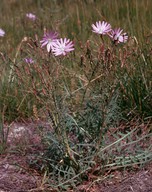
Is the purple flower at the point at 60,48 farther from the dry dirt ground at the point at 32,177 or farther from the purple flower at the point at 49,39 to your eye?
the dry dirt ground at the point at 32,177

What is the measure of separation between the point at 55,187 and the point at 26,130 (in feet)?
2.66

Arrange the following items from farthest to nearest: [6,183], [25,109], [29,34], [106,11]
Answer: [29,34] < [106,11] < [25,109] < [6,183]

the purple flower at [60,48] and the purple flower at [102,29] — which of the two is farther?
the purple flower at [102,29]

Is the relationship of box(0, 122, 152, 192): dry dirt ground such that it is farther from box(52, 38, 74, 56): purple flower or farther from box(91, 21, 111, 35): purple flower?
box(91, 21, 111, 35): purple flower

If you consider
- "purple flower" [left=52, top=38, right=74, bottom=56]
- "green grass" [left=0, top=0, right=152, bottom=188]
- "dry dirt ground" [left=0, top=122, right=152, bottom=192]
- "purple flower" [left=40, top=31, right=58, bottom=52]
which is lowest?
"dry dirt ground" [left=0, top=122, right=152, bottom=192]

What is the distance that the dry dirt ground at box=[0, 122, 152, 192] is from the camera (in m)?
2.64

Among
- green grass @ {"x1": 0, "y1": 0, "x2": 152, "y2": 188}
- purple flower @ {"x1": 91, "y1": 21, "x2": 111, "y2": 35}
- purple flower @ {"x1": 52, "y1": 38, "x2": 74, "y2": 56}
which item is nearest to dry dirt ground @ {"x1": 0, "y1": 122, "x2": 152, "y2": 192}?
green grass @ {"x1": 0, "y1": 0, "x2": 152, "y2": 188}

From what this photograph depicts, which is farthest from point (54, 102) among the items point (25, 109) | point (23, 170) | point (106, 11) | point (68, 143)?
point (106, 11)

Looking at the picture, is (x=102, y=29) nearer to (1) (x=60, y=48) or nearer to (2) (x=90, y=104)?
(1) (x=60, y=48)

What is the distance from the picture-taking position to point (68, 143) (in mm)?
2754

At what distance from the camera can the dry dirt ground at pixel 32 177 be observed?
2.64 m

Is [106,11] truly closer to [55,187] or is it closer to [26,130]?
[26,130]

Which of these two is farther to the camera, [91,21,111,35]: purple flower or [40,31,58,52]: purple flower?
[91,21,111,35]: purple flower

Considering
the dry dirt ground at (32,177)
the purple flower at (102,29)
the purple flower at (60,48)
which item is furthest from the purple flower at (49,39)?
the dry dirt ground at (32,177)
